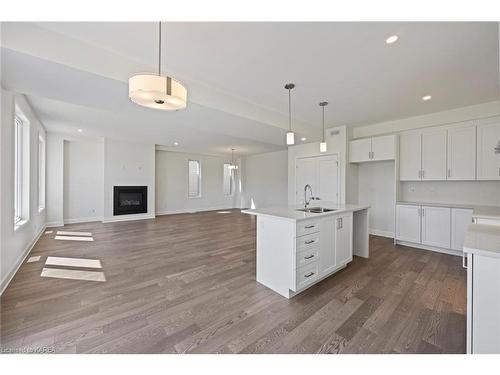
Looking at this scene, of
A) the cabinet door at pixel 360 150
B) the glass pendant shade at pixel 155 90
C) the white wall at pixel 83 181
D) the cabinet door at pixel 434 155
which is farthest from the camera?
the white wall at pixel 83 181

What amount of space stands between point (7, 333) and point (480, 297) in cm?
350

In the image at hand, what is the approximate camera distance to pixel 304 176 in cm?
614

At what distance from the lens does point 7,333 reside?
1.76 metres

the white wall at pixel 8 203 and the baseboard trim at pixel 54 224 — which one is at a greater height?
the white wall at pixel 8 203

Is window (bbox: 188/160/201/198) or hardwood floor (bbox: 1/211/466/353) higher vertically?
window (bbox: 188/160/201/198)

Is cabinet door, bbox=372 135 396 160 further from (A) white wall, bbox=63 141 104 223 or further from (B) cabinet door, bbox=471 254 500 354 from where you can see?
(A) white wall, bbox=63 141 104 223

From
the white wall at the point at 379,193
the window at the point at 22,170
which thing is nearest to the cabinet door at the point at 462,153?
the white wall at the point at 379,193

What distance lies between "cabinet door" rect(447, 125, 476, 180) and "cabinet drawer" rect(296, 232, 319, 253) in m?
3.30

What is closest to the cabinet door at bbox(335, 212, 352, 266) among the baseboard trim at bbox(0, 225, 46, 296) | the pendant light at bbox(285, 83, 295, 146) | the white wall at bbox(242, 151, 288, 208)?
the pendant light at bbox(285, 83, 295, 146)

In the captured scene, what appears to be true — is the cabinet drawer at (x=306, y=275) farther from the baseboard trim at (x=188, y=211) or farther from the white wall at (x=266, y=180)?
the baseboard trim at (x=188, y=211)

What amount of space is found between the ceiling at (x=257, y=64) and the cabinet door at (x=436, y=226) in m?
1.93

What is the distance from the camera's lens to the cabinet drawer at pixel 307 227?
2.39 m

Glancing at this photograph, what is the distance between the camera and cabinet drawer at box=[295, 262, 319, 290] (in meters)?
2.39
